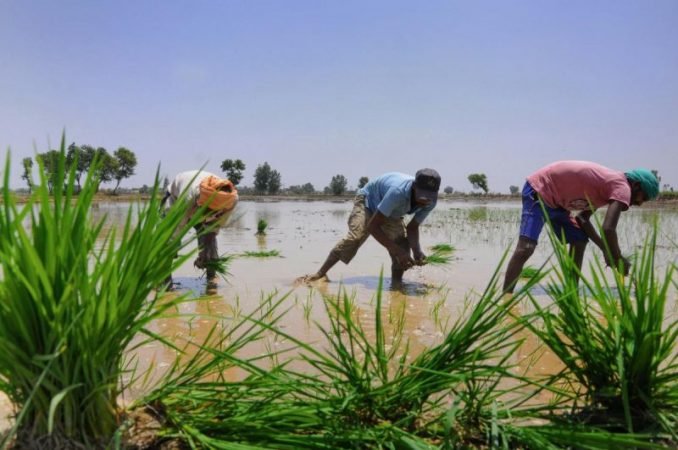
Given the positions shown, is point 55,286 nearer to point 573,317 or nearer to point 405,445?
point 405,445

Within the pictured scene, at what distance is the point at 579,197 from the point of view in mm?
3877

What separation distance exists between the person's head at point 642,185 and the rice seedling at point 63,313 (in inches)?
151

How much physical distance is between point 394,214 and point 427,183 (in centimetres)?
62

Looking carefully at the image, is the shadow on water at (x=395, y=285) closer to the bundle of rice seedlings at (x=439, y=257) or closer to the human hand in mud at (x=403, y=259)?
the human hand in mud at (x=403, y=259)

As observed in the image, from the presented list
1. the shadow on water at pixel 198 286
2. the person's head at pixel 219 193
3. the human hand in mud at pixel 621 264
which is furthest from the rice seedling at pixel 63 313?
the shadow on water at pixel 198 286

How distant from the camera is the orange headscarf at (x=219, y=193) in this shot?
4.00 m

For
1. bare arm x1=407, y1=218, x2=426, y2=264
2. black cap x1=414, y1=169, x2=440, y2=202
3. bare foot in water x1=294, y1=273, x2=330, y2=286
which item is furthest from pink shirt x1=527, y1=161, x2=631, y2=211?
bare foot in water x1=294, y1=273, x2=330, y2=286

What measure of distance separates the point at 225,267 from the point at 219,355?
3.68 m

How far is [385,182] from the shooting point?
4836 mm

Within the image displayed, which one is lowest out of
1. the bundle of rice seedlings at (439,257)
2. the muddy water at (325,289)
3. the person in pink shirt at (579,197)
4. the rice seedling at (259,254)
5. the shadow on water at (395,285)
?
the shadow on water at (395,285)

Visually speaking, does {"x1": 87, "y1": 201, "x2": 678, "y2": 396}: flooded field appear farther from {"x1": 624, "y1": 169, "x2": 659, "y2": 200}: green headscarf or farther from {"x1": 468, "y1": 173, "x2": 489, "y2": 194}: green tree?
{"x1": 468, "y1": 173, "x2": 489, "y2": 194}: green tree

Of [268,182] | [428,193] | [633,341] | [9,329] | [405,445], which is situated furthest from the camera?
[268,182]

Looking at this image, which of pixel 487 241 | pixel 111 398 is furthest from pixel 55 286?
pixel 487 241

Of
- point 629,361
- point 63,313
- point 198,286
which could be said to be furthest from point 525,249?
point 63,313
